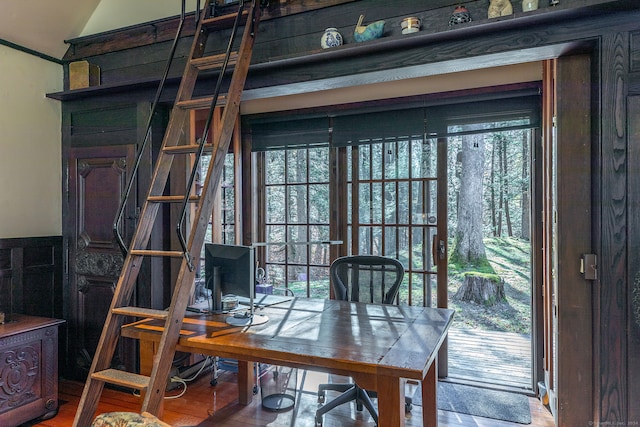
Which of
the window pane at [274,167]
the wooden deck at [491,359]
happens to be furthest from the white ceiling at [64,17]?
the wooden deck at [491,359]

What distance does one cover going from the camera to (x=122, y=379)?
187cm

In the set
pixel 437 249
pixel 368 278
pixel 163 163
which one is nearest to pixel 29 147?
pixel 163 163

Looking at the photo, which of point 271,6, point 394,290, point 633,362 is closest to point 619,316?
point 633,362

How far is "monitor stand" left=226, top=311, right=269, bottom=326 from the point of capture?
2.28 metres

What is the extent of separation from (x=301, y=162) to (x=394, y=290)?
5.78ft

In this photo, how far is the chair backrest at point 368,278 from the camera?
2869mm

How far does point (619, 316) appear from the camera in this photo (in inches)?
74.5

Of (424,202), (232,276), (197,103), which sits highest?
(197,103)

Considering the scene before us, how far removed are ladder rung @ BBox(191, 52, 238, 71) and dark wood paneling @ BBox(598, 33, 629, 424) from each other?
1936 millimetres

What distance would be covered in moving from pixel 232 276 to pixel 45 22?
2.49 metres

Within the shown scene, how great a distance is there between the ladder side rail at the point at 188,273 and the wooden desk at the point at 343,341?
13 centimetres

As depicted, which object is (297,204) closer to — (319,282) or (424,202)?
(319,282)

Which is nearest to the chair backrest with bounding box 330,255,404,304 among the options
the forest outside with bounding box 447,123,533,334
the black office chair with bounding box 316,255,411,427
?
the black office chair with bounding box 316,255,411,427

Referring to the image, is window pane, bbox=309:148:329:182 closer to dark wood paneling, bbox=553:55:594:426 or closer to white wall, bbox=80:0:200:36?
white wall, bbox=80:0:200:36
